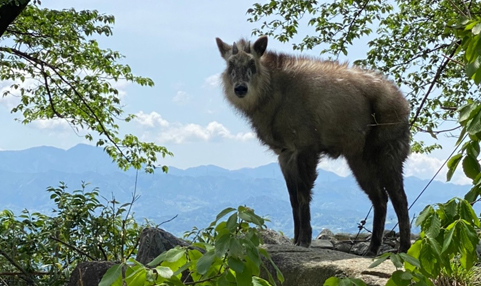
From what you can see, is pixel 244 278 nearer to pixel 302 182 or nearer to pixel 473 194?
pixel 473 194

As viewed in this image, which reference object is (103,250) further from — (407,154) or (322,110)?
(407,154)

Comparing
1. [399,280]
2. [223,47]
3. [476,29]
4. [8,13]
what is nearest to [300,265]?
[399,280]

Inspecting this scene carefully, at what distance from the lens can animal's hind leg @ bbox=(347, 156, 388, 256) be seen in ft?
21.5

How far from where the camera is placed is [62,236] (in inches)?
251

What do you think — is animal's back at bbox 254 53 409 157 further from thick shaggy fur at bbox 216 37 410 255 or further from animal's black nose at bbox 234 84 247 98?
animal's black nose at bbox 234 84 247 98

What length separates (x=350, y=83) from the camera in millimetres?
6527

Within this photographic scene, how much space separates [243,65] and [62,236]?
8.74 ft

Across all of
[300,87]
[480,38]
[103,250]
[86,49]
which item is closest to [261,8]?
[86,49]

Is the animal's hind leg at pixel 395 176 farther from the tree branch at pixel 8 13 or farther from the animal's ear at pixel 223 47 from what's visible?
the tree branch at pixel 8 13

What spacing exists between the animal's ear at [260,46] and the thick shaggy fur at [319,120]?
1 cm

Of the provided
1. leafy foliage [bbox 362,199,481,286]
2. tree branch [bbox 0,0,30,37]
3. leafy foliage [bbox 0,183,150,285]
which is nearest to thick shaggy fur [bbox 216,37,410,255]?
leafy foliage [bbox 0,183,150,285]

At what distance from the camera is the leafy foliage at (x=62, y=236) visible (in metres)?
5.88

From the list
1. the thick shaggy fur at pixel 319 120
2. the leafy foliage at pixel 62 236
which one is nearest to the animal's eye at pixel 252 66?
the thick shaggy fur at pixel 319 120

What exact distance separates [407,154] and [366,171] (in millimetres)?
481
